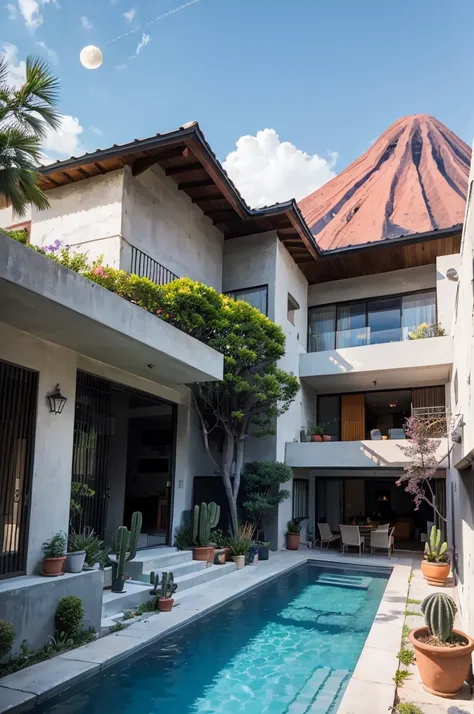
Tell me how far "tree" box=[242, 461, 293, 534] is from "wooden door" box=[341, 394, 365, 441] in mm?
4344

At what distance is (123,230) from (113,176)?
1392 mm

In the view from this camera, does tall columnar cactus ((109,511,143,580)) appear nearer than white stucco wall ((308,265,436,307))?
Yes

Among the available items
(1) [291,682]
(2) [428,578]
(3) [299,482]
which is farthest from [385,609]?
(3) [299,482]

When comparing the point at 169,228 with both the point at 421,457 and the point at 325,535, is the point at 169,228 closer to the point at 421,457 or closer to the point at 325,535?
the point at 421,457

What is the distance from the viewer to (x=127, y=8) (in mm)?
10125

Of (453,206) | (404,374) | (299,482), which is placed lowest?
(299,482)

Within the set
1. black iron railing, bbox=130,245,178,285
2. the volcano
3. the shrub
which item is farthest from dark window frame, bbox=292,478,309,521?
the volcano

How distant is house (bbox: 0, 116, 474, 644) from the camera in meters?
7.39

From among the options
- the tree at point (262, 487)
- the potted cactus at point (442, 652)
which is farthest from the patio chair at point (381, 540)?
the potted cactus at point (442, 652)

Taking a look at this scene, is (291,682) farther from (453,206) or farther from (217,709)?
(453,206)

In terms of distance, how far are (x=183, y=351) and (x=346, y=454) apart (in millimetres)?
7936

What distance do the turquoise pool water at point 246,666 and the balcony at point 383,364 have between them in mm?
7504

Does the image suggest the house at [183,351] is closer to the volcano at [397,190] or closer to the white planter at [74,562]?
the white planter at [74,562]

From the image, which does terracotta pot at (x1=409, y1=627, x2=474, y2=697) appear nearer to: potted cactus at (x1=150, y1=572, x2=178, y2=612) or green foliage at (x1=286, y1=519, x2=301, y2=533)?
potted cactus at (x1=150, y1=572, x2=178, y2=612)
